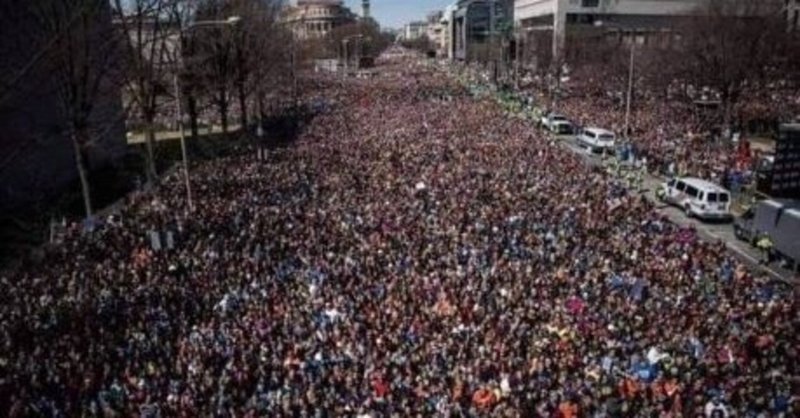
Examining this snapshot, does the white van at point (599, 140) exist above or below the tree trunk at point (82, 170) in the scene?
below

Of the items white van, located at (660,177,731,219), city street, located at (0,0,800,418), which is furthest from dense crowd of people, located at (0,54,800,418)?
white van, located at (660,177,731,219)

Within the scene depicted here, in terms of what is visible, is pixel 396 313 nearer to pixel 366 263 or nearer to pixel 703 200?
pixel 366 263

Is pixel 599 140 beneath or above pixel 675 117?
above

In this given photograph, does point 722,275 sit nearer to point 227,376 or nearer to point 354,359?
point 354,359

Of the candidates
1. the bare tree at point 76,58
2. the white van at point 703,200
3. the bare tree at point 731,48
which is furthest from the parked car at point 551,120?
the bare tree at point 76,58

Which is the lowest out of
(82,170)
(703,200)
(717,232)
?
(717,232)

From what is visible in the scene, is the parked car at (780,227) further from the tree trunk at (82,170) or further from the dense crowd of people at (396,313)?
the tree trunk at (82,170)

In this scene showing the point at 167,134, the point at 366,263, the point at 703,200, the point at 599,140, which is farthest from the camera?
the point at 167,134

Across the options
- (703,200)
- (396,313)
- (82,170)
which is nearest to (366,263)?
(396,313)
